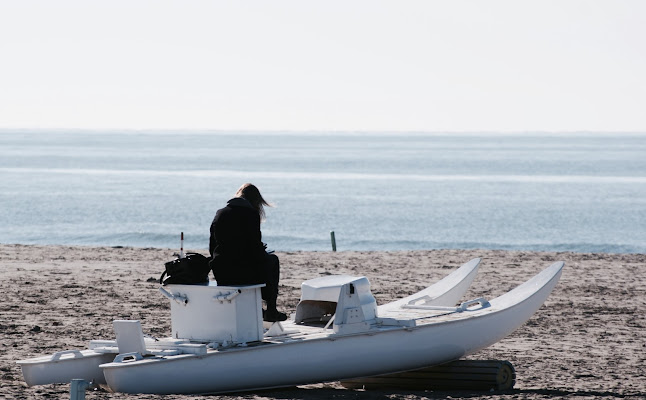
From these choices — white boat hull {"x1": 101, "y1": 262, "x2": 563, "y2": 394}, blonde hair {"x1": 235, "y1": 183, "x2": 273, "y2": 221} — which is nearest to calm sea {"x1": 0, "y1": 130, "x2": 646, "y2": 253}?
white boat hull {"x1": 101, "y1": 262, "x2": 563, "y2": 394}

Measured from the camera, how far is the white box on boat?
26.9ft

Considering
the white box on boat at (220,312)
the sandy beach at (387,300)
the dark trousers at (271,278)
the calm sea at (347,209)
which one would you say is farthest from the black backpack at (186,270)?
the calm sea at (347,209)

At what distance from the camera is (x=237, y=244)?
8406mm

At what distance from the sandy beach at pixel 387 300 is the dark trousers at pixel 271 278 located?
2.70 ft

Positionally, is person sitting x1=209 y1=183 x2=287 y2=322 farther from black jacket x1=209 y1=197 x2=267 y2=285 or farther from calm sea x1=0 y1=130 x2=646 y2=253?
calm sea x1=0 y1=130 x2=646 y2=253

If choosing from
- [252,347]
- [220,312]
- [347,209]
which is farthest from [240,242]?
[347,209]

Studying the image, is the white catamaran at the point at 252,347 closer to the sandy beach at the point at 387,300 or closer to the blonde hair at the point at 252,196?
the sandy beach at the point at 387,300

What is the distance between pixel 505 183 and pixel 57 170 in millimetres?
46153

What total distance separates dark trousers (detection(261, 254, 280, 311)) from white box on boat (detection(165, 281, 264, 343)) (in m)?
0.30

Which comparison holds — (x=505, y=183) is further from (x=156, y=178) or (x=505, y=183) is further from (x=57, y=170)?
(x=57, y=170)

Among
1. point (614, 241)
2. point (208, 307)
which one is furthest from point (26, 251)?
point (614, 241)

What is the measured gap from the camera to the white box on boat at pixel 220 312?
820 centimetres

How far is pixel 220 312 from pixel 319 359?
3.05 feet

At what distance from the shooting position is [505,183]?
8288 centimetres
